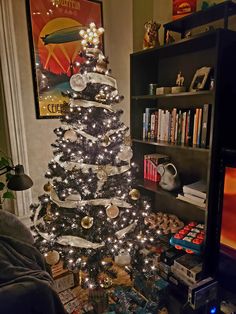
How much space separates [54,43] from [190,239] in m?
1.89

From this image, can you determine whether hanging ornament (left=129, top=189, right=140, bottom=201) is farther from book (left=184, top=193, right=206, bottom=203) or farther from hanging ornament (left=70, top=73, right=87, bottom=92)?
hanging ornament (left=70, top=73, right=87, bottom=92)

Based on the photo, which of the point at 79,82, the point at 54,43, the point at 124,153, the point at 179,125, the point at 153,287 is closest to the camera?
the point at 79,82

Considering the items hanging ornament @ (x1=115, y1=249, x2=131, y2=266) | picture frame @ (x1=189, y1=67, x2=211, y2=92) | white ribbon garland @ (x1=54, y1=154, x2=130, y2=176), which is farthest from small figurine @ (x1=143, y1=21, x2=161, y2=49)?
hanging ornament @ (x1=115, y1=249, x2=131, y2=266)

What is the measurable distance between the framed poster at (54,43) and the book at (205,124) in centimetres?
108

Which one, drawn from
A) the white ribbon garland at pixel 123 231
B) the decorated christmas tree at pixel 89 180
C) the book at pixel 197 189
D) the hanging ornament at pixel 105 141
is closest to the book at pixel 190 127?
the book at pixel 197 189

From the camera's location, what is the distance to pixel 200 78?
1622 mm

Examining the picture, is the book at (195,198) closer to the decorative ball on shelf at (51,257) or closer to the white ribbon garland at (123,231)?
the white ribbon garland at (123,231)

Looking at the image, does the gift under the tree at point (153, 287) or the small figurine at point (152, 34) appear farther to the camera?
the small figurine at point (152, 34)

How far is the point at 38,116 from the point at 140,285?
1553 millimetres

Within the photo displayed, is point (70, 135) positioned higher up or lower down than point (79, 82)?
lower down

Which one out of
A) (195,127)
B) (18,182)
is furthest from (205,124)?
(18,182)

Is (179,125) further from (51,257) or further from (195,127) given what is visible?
(51,257)

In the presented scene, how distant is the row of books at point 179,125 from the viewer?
1586 millimetres

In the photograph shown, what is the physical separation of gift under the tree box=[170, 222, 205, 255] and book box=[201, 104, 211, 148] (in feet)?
2.12
